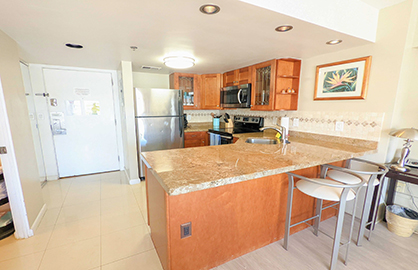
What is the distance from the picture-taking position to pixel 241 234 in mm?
1542

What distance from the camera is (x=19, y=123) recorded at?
1887 millimetres

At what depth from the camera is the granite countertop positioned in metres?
1.07

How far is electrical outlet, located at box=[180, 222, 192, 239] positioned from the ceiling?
4.84 feet

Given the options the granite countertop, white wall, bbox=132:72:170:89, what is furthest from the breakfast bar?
white wall, bbox=132:72:170:89

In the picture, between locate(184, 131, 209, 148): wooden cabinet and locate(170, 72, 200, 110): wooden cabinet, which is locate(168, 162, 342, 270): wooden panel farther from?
locate(170, 72, 200, 110): wooden cabinet

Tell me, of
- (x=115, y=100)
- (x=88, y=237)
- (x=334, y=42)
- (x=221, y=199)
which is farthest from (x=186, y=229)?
(x=115, y=100)

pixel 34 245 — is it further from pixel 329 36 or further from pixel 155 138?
pixel 329 36

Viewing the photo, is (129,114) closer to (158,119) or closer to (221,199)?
(158,119)

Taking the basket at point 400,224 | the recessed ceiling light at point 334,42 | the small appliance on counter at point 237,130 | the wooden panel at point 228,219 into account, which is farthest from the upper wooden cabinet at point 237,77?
the basket at point 400,224

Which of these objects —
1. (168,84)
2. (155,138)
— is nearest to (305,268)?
(155,138)

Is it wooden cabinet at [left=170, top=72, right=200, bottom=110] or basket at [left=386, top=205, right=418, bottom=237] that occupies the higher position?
wooden cabinet at [left=170, top=72, right=200, bottom=110]

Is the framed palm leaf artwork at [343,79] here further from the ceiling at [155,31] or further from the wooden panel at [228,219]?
the wooden panel at [228,219]

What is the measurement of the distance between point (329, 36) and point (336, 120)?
105 centimetres

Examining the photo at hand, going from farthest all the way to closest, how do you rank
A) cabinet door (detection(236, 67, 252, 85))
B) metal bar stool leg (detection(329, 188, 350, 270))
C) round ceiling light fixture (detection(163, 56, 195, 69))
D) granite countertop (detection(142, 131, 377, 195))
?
cabinet door (detection(236, 67, 252, 85)), round ceiling light fixture (detection(163, 56, 195, 69)), metal bar stool leg (detection(329, 188, 350, 270)), granite countertop (detection(142, 131, 377, 195))
